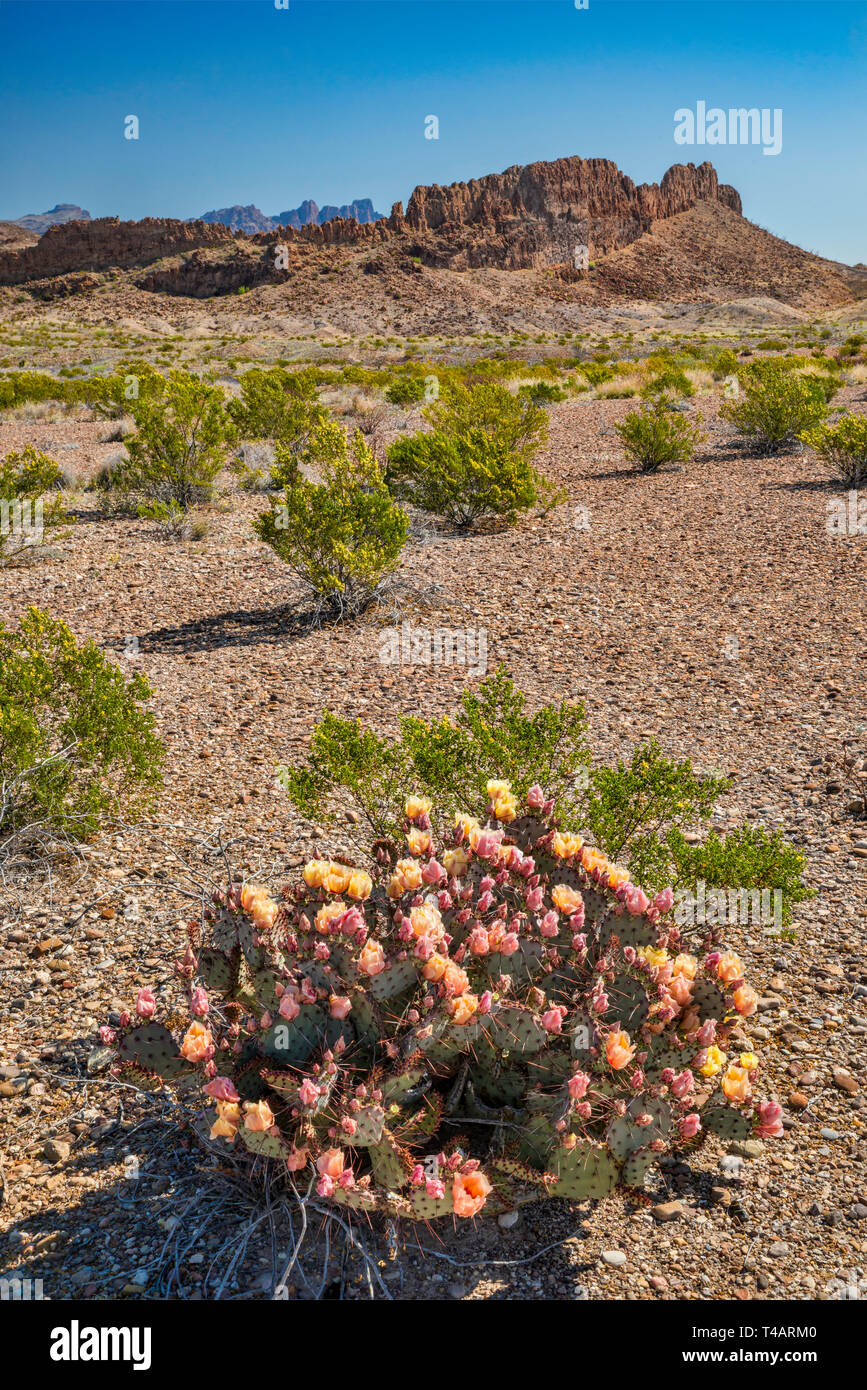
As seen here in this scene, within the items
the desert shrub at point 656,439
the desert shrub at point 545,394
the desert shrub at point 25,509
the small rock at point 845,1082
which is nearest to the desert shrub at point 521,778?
the small rock at point 845,1082

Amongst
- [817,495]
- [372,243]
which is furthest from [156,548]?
[372,243]

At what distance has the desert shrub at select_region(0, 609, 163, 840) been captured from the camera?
4117 mm

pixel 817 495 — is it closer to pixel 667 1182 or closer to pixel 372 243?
pixel 667 1182

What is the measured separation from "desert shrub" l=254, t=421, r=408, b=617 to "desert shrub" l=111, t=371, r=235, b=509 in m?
3.82

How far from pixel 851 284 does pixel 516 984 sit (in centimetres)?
9858

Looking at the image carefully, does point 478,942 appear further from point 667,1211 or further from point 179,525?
point 179,525

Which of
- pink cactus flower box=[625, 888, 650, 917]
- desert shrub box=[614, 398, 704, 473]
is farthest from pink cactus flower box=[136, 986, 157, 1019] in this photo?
desert shrub box=[614, 398, 704, 473]

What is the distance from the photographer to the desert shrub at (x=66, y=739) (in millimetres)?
4117

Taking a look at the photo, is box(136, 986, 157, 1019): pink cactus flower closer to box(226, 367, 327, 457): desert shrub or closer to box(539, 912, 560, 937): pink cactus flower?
box(539, 912, 560, 937): pink cactus flower

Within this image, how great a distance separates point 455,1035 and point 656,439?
12.1 m

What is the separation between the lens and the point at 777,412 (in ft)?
44.0

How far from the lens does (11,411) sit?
21578mm

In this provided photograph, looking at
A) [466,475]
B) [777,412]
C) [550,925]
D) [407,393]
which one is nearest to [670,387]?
[407,393]
